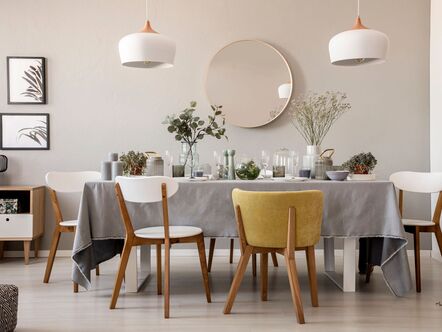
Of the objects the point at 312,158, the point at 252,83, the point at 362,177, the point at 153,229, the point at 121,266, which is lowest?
the point at 121,266

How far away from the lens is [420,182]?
4.02 metres

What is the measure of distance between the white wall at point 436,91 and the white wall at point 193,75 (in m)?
0.09

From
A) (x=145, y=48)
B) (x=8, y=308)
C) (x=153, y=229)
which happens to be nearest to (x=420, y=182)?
(x=153, y=229)

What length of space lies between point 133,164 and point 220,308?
1230mm

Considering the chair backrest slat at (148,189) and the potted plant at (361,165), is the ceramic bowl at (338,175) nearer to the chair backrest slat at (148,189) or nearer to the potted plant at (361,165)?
the potted plant at (361,165)

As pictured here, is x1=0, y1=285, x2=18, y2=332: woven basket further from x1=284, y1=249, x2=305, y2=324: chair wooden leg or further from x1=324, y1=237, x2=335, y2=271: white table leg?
x1=324, y1=237, x2=335, y2=271: white table leg

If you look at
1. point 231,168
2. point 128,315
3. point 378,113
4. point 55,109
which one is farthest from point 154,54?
point 378,113

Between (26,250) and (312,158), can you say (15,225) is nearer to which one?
(26,250)

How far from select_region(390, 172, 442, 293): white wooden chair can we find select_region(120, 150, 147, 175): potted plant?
189 centimetres

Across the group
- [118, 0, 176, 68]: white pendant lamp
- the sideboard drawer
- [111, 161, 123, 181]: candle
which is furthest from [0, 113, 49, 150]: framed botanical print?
[118, 0, 176, 68]: white pendant lamp

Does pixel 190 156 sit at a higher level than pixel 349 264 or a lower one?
higher

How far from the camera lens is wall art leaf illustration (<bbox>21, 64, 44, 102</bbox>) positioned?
16.8 feet

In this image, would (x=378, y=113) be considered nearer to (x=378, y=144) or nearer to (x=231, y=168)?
(x=378, y=144)

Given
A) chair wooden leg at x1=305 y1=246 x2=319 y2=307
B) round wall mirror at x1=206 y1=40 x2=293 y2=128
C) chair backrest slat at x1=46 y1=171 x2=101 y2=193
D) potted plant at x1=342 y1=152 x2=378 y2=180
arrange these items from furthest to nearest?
round wall mirror at x1=206 y1=40 x2=293 y2=128, chair backrest slat at x1=46 y1=171 x2=101 y2=193, potted plant at x1=342 y1=152 x2=378 y2=180, chair wooden leg at x1=305 y1=246 x2=319 y2=307
